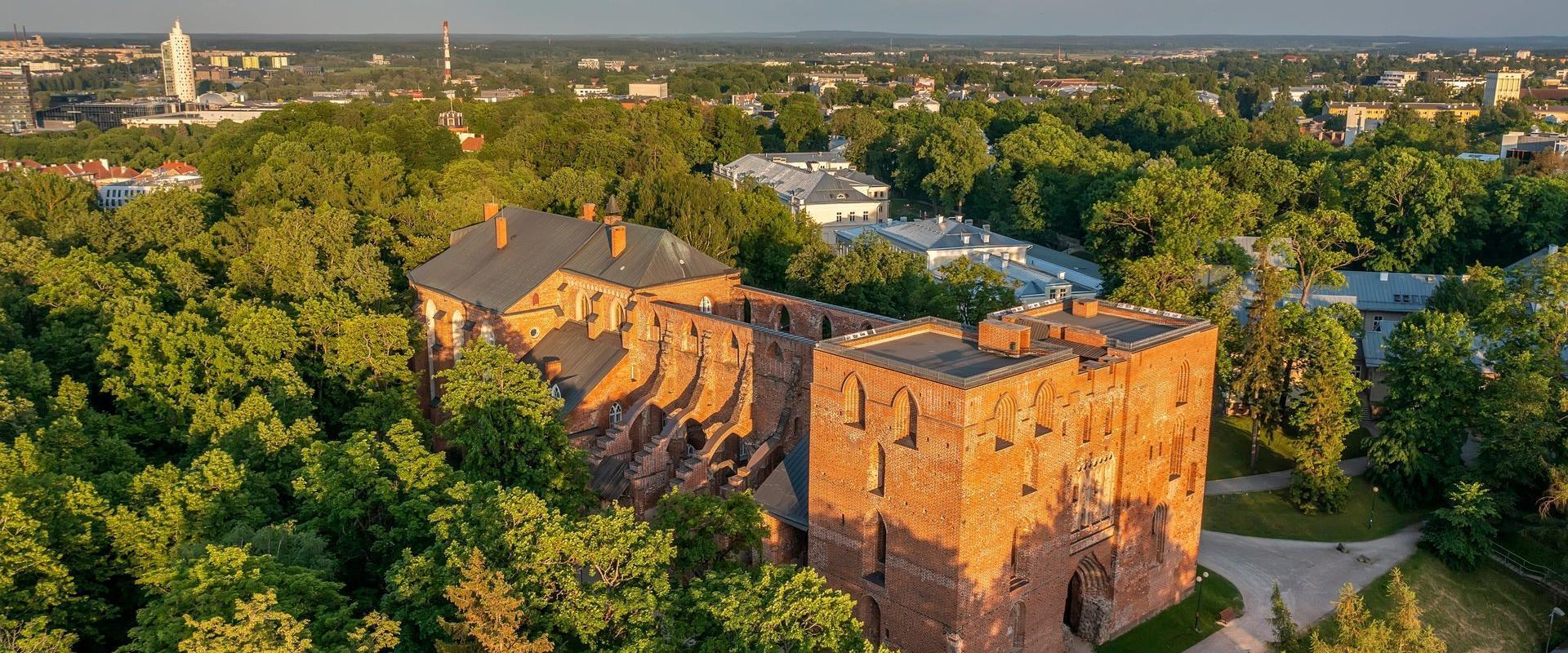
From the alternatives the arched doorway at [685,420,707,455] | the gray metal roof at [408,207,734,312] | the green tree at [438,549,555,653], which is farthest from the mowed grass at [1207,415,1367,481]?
the green tree at [438,549,555,653]

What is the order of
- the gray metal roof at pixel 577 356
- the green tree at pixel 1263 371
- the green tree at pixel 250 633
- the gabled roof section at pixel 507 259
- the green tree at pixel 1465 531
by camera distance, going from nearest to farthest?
the green tree at pixel 250 633 < the green tree at pixel 1465 531 < the gray metal roof at pixel 577 356 < the green tree at pixel 1263 371 < the gabled roof section at pixel 507 259

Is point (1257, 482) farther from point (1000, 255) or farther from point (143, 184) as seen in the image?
point (143, 184)

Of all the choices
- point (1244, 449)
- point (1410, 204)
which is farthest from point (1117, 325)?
point (1410, 204)

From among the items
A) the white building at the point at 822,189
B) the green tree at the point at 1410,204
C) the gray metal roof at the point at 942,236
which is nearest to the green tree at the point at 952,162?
A: the white building at the point at 822,189

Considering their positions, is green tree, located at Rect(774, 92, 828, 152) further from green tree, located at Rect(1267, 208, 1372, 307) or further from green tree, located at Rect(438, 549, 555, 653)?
green tree, located at Rect(438, 549, 555, 653)

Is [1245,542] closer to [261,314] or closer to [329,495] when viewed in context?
[329,495]

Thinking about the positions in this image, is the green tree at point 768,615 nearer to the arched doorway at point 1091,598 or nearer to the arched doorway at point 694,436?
the arched doorway at point 1091,598

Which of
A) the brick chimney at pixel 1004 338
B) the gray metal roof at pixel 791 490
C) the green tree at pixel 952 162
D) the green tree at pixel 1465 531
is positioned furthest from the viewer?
the green tree at pixel 952 162
